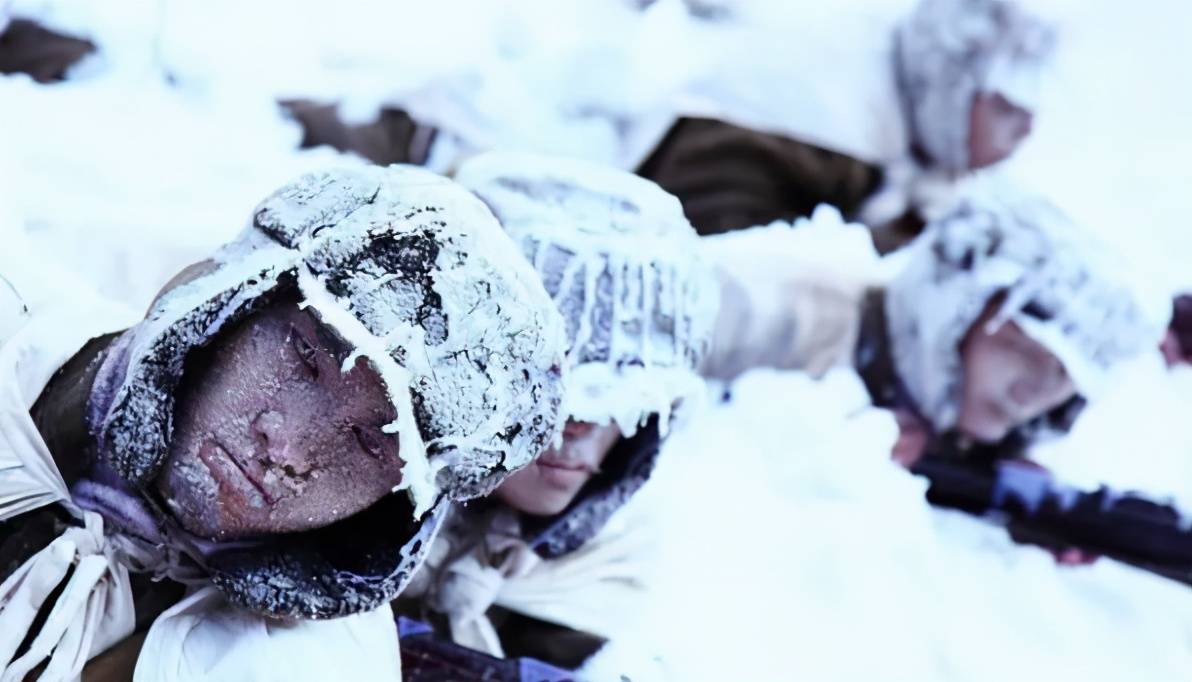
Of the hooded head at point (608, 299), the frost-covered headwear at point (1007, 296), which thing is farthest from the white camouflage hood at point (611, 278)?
the frost-covered headwear at point (1007, 296)

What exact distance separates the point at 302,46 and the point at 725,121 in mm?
379

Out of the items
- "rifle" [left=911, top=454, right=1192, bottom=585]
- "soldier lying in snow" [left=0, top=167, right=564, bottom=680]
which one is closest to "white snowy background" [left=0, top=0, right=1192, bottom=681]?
"rifle" [left=911, top=454, right=1192, bottom=585]

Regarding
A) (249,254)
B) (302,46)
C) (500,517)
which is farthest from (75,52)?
(500,517)

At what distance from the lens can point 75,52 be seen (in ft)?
2.75

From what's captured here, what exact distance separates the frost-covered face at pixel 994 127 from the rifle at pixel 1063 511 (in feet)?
1.00

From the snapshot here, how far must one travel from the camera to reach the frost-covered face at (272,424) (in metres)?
0.56

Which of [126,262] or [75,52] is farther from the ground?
[75,52]

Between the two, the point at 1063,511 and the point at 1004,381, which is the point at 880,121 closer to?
the point at 1004,381

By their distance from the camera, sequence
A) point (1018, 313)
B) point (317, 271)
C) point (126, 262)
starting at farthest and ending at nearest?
point (1018, 313)
point (126, 262)
point (317, 271)

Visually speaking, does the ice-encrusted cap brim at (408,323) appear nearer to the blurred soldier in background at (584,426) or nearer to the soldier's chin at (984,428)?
the blurred soldier in background at (584,426)

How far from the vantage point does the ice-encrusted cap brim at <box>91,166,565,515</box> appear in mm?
539

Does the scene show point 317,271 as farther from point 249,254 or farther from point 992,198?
point 992,198

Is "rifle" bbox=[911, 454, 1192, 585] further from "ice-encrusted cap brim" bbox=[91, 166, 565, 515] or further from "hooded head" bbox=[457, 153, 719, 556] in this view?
"ice-encrusted cap brim" bbox=[91, 166, 565, 515]

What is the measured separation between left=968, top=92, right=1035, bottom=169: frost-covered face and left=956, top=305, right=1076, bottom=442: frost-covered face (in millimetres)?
157
